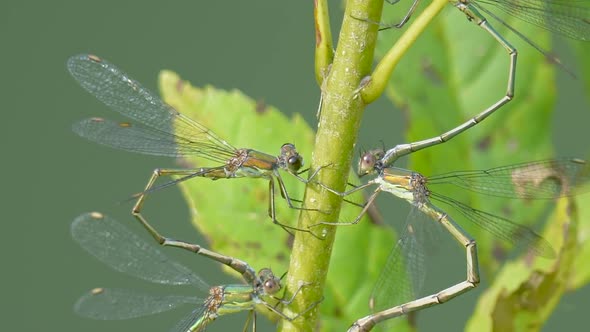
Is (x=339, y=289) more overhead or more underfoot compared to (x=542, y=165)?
more underfoot

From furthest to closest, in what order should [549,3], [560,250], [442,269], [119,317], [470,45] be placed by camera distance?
[442,269]
[470,45]
[119,317]
[549,3]
[560,250]

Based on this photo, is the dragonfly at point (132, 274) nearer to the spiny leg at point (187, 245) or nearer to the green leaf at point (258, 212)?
the spiny leg at point (187, 245)

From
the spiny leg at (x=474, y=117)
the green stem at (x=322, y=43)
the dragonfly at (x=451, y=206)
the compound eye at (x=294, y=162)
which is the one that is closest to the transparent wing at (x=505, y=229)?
→ the dragonfly at (x=451, y=206)

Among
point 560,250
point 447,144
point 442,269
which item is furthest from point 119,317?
point 442,269

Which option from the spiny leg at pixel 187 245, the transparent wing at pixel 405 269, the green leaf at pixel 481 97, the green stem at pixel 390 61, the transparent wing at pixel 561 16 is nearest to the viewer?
the green stem at pixel 390 61

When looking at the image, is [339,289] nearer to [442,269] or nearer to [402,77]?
[402,77]

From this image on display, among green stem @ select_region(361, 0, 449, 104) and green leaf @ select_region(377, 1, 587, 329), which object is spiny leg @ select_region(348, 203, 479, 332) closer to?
green leaf @ select_region(377, 1, 587, 329)

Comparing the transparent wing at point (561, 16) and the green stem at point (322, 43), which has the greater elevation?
the transparent wing at point (561, 16)
